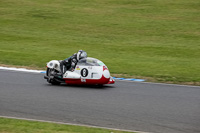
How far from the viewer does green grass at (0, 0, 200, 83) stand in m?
20.9

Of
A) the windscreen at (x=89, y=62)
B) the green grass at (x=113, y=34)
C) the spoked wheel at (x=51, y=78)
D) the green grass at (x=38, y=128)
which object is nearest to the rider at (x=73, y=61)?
the windscreen at (x=89, y=62)

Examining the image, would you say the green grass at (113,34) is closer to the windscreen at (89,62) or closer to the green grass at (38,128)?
the windscreen at (89,62)

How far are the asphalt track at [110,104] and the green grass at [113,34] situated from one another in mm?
2940

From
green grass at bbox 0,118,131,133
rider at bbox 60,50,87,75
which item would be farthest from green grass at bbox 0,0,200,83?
green grass at bbox 0,118,131,133

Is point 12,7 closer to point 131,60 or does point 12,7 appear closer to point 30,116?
point 131,60

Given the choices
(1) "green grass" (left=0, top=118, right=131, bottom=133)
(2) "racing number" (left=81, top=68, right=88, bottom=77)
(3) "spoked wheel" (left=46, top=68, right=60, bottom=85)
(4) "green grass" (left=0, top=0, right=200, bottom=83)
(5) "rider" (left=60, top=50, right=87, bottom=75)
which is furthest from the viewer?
(4) "green grass" (left=0, top=0, right=200, bottom=83)

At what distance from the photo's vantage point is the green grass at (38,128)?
29.9ft

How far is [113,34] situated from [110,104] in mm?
17770

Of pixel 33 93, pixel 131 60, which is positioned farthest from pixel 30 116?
pixel 131 60

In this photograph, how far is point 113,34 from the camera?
97.9 ft

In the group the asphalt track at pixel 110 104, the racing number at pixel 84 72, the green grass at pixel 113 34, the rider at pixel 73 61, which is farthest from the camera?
the green grass at pixel 113 34

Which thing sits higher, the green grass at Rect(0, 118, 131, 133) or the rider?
the rider

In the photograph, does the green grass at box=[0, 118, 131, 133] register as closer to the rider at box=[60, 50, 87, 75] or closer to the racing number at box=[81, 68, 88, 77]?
the racing number at box=[81, 68, 88, 77]

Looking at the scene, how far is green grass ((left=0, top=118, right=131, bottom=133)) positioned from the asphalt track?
744 mm
